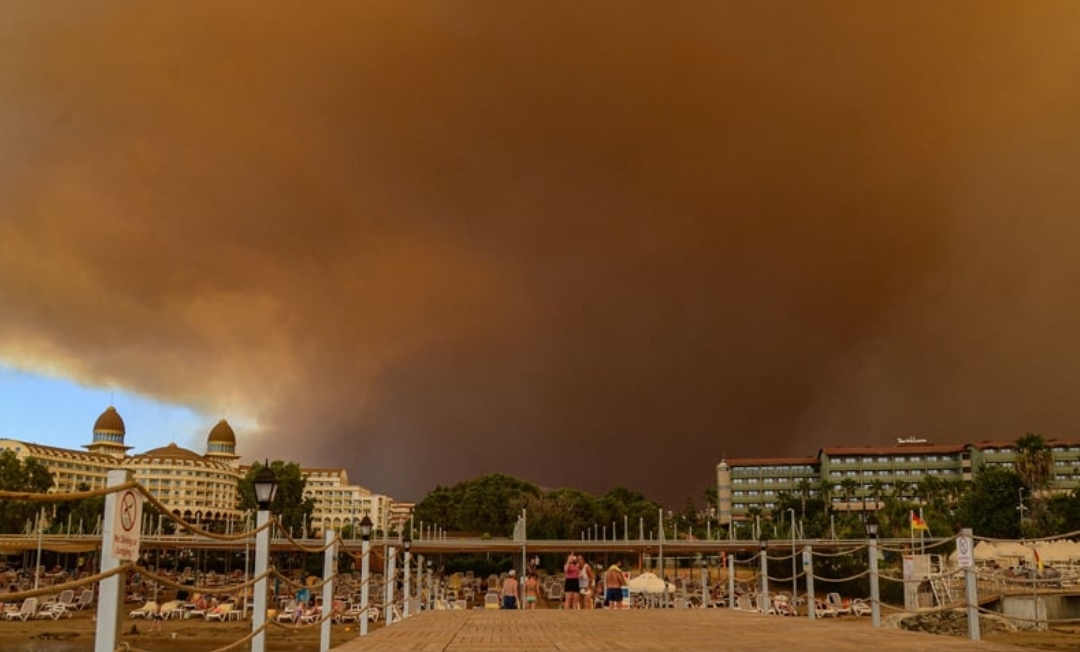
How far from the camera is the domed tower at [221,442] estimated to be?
175m

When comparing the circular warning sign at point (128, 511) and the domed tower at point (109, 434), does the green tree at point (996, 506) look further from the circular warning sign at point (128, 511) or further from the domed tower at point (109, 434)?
the domed tower at point (109, 434)

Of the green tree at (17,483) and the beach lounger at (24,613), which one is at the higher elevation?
the green tree at (17,483)

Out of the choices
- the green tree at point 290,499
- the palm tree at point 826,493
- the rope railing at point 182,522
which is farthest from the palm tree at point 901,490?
the rope railing at point 182,522

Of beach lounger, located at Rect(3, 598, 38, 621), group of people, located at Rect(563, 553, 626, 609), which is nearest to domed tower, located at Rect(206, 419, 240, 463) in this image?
beach lounger, located at Rect(3, 598, 38, 621)

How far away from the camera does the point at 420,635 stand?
9.41m

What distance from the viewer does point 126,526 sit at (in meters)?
3.85

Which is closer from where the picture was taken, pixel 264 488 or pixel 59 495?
pixel 59 495

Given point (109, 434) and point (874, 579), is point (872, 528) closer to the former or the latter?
point (874, 579)

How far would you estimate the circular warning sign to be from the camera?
3779 mm

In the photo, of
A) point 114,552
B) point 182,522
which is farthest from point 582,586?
point 114,552

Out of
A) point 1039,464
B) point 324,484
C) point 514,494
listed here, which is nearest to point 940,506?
point 1039,464

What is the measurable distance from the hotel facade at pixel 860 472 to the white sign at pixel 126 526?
12076 cm

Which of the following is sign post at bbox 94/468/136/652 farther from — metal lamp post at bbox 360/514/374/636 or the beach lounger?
the beach lounger

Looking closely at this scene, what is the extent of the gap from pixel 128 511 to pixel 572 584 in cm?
1906
